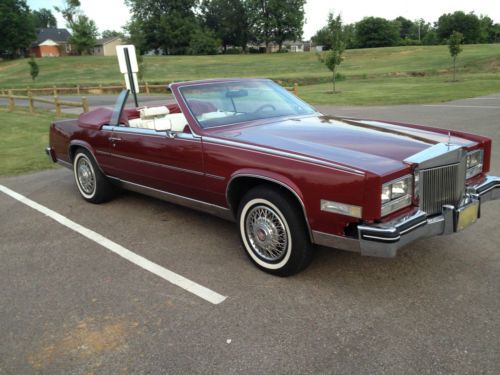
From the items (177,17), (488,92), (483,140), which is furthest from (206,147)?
(177,17)

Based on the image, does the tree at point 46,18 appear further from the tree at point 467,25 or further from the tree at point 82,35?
the tree at point 467,25

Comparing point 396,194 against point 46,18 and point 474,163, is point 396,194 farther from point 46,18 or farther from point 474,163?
point 46,18

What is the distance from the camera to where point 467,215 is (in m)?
3.40

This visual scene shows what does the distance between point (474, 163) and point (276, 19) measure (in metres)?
88.2

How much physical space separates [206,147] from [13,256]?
6.94 feet

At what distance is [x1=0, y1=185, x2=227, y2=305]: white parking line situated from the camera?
11.2ft

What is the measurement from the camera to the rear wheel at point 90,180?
224 inches

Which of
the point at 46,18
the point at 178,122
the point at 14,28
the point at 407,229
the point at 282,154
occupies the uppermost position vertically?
the point at 46,18

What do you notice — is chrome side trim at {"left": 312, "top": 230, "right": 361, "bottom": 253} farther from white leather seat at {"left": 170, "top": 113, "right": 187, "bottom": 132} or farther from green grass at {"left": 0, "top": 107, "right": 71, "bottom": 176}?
green grass at {"left": 0, "top": 107, "right": 71, "bottom": 176}

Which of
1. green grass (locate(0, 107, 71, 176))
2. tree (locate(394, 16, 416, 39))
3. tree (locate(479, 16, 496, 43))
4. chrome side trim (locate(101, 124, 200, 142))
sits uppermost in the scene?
tree (locate(394, 16, 416, 39))

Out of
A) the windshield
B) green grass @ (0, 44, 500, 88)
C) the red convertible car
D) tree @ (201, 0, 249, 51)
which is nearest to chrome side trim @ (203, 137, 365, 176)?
the red convertible car

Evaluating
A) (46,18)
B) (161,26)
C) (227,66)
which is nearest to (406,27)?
(161,26)

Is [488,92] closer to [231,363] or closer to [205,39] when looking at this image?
[231,363]

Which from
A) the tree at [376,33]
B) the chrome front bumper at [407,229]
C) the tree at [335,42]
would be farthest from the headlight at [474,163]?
the tree at [376,33]
